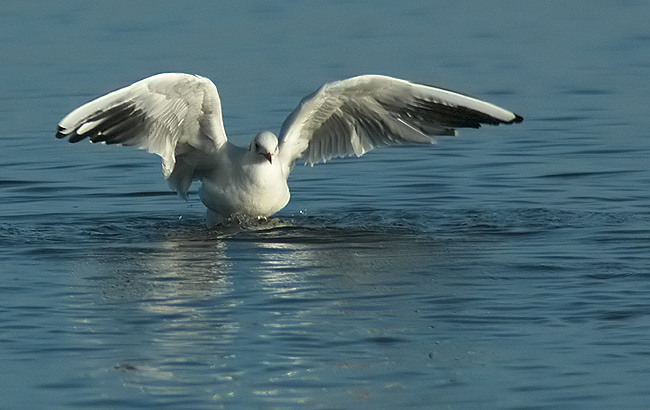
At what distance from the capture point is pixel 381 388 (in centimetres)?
702

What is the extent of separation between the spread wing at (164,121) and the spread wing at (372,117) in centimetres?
66

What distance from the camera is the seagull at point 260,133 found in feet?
34.2

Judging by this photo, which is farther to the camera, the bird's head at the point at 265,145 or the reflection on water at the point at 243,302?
the bird's head at the point at 265,145

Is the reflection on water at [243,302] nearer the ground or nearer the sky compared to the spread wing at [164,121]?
nearer the ground

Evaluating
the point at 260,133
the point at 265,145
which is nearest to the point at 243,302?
the point at 265,145

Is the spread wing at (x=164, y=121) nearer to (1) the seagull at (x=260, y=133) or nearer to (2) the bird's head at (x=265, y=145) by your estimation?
(1) the seagull at (x=260, y=133)

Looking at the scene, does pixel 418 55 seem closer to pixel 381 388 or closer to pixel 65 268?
pixel 65 268

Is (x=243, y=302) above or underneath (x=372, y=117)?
underneath

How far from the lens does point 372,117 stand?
11.8 m

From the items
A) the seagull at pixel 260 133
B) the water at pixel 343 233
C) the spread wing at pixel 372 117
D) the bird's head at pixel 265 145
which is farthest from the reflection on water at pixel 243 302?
the spread wing at pixel 372 117

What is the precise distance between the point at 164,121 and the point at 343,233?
4.94 ft

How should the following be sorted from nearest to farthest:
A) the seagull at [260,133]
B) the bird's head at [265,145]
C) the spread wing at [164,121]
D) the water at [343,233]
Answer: the water at [343,233]
the spread wing at [164,121]
the seagull at [260,133]
the bird's head at [265,145]

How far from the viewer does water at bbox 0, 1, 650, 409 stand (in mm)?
7289

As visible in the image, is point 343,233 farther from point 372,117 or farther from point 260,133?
point 372,117
